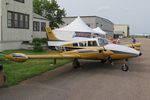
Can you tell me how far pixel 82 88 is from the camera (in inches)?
399

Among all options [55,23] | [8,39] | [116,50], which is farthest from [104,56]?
[55,23]

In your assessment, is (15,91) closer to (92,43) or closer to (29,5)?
(92,43)

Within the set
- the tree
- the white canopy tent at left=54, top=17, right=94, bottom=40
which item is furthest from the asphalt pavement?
the tree

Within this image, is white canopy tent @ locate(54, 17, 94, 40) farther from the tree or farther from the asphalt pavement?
the tree

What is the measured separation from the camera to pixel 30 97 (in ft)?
28.3

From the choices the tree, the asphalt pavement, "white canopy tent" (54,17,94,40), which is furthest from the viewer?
the tree

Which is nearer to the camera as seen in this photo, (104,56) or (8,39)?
(104,56)

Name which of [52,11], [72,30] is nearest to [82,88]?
[72,30]

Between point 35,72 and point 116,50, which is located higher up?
point 116,50

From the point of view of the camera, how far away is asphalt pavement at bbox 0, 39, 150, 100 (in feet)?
29.0

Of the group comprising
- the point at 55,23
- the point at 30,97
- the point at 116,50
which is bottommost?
the point at 30,97

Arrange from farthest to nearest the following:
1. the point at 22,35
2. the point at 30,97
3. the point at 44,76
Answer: the point at 22,35
the point at 44,76
the point at 30,97

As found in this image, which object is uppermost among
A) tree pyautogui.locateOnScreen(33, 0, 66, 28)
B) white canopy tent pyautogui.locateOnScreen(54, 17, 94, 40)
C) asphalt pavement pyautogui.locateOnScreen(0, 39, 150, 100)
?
tree pyautogui.locateOnScreen(33, 0, 66, 28)

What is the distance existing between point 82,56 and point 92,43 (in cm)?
135
